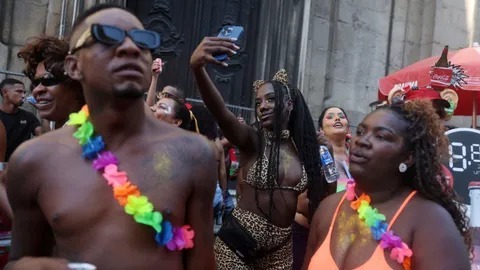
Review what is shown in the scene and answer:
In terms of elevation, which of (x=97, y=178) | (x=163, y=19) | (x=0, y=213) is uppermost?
(x=163, y=19)

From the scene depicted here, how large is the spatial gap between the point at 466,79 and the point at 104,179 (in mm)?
6794

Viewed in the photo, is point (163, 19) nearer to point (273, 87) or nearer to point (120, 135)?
point (273, 87)

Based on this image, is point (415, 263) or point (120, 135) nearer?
point (120, 135)

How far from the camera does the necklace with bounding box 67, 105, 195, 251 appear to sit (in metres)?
2.06

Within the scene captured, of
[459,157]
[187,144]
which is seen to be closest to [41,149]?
[187,144]

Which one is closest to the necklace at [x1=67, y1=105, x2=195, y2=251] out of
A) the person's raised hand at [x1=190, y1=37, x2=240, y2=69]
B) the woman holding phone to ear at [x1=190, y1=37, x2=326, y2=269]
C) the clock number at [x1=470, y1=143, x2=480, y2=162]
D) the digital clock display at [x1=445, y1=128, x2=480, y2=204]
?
the person's raised hand at [x1=190, y1=37, x2=240, y2=69]

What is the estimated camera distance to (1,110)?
688 centimetres

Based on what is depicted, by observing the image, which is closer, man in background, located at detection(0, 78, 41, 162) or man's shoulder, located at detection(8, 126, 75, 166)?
man's shoulder, located at detection(8, 126, 75, 166)

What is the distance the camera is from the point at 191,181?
7.16 feet

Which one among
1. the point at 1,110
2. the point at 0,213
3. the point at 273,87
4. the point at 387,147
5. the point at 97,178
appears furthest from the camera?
the point at 1,110

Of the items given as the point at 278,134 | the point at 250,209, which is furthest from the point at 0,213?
the point at 278,134

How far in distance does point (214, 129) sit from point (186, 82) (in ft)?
Answer: 10.3

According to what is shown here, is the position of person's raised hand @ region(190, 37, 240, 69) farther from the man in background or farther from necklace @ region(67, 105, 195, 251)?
the man in background

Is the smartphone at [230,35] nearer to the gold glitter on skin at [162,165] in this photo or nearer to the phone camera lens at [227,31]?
the phone camera lens at [227,31]
